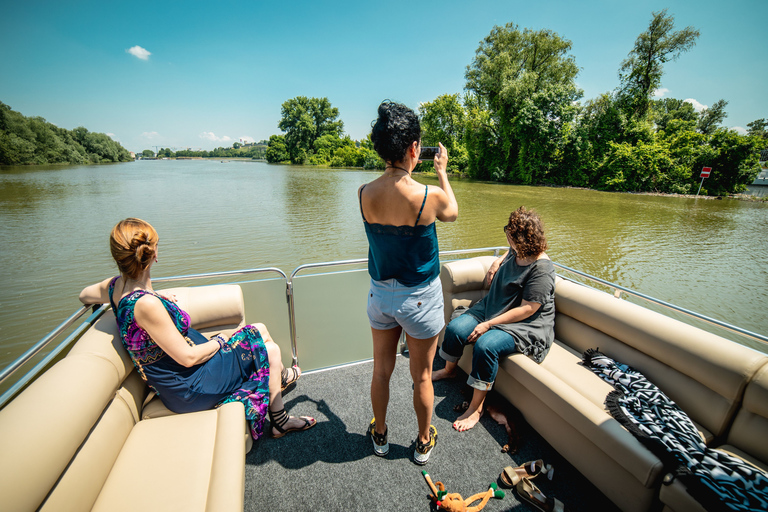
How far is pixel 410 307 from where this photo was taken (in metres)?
1.51

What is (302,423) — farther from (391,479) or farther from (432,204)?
(432,204)

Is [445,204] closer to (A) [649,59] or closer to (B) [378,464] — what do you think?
(B) [378,464]

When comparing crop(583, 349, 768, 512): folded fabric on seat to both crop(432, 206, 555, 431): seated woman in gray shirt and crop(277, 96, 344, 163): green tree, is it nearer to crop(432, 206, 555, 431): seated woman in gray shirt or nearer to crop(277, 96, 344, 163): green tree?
crop(432, 206, 555, 431): seated woman in gray shirt

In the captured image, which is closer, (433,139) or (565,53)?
(565,53)

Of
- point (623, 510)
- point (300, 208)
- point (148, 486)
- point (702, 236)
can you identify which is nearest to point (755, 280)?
point (702, 236)

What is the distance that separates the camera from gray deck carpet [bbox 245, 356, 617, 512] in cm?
172

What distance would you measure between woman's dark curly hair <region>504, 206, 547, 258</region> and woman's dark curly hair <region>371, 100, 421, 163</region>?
4.04 feet

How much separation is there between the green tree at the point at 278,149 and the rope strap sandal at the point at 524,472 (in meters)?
65.1

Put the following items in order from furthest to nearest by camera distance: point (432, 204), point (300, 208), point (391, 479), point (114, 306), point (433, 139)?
1. point (433, 139)
2. point (300, 208)
3. point (391, 479)
4. point (114, 306)
5. point (432, 204)

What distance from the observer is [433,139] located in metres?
36.5

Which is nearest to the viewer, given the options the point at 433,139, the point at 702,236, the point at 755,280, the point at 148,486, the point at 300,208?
the point at 148,486

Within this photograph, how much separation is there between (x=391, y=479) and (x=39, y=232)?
12698mm

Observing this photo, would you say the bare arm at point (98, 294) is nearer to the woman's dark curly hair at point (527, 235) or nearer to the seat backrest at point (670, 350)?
the woman's dark curly hair at point (527, 235)

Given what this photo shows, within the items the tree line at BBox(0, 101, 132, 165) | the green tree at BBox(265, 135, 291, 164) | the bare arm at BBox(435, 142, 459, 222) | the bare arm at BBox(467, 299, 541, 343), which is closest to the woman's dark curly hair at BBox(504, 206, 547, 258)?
the bare arm at BBox(467, 299, 541, 343)
